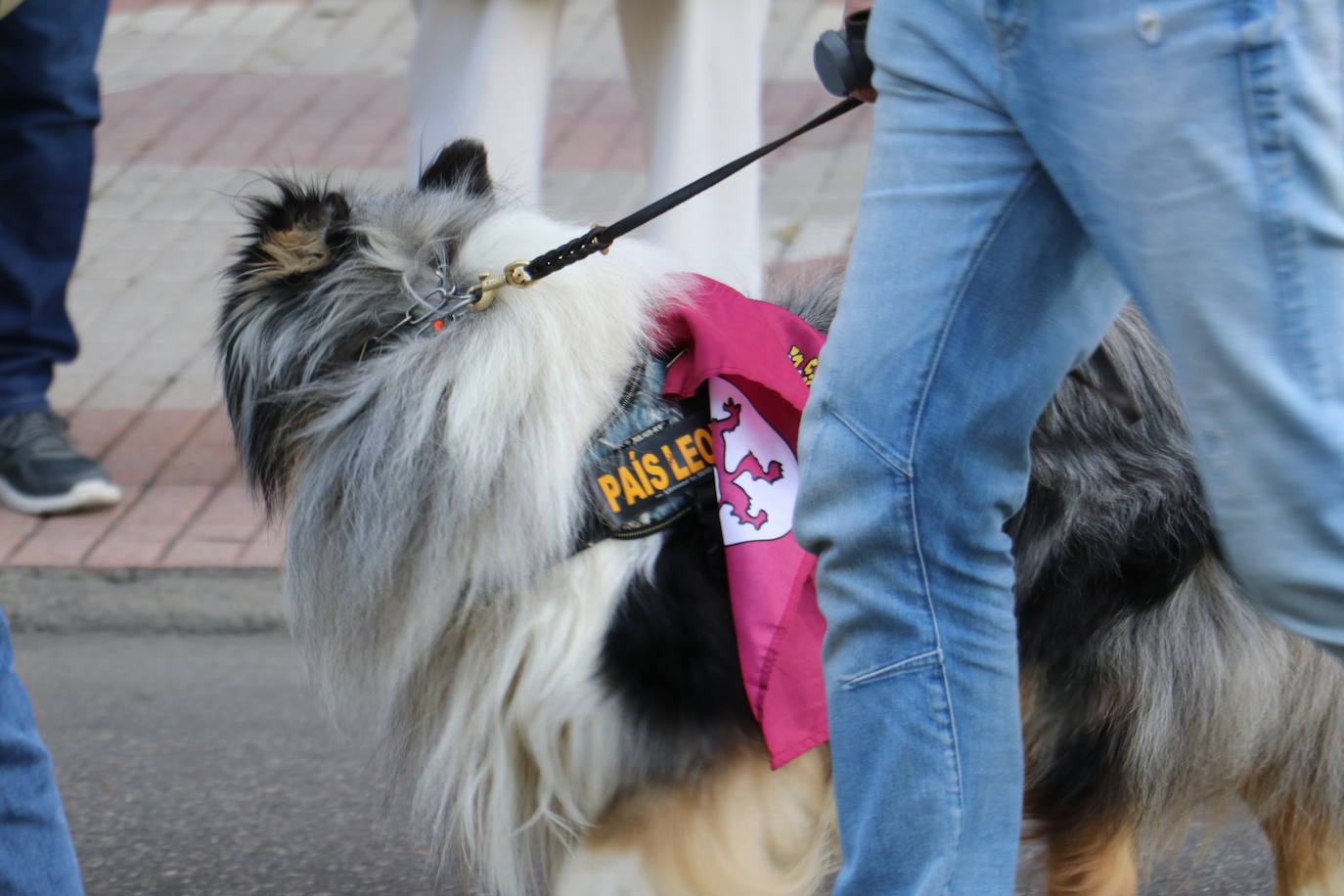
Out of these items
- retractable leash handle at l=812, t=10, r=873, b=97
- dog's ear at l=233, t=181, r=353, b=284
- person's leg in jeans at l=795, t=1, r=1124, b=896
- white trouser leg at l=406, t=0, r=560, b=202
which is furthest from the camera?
white trouser leg at l=406, t=0, r=560, b=202

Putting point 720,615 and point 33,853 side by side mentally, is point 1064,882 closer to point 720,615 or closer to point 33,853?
point 720,615

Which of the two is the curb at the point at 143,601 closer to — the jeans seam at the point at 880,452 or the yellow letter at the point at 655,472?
the yellow letter at the point at 655,472

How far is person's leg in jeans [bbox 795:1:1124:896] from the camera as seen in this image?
154cm

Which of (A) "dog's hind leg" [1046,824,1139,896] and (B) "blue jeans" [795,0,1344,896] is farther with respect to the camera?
(A) "dog's hind leg" [1046,824,1139,896]

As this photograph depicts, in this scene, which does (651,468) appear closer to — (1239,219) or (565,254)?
(565,254)

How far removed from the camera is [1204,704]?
1.99 meters

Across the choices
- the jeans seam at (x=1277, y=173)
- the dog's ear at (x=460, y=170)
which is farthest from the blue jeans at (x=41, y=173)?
the jeans seam at (x=1277, y=173)

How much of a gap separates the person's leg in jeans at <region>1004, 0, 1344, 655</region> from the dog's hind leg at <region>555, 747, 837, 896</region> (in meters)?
0.72

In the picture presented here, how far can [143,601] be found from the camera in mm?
3641

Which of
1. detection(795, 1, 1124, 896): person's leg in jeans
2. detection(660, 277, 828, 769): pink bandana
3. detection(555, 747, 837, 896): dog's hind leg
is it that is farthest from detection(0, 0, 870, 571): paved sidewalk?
detection(795, 1, 1124, 896): person's leg in jeans

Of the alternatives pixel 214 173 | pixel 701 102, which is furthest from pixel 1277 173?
pixel 214 173

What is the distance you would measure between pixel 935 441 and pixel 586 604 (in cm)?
53

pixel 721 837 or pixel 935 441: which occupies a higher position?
pixel 935 441

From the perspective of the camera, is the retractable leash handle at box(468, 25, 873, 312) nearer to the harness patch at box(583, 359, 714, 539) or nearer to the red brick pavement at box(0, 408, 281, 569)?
the harness patch at box(583, 359, 714, 539)
